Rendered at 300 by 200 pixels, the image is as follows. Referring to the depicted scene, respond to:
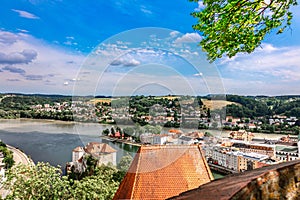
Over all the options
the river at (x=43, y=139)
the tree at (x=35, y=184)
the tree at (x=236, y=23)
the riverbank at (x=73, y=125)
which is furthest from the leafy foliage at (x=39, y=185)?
the river at (x=43, y=139)

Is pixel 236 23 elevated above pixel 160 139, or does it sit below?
above

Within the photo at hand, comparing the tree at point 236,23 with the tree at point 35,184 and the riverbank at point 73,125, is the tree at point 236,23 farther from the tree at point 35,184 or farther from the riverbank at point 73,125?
the tree at point 35,184

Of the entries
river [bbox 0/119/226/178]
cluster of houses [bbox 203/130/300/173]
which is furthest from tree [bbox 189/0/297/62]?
cluster of houses [bbox 203/130/300/173]

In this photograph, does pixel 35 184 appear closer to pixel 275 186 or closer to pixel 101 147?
pixel 101 147

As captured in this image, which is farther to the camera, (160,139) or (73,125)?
(73,125)

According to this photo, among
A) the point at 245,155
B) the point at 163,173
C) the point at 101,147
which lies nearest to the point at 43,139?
the point at 245,155

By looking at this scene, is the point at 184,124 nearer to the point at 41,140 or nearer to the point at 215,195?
the point at 215,195
